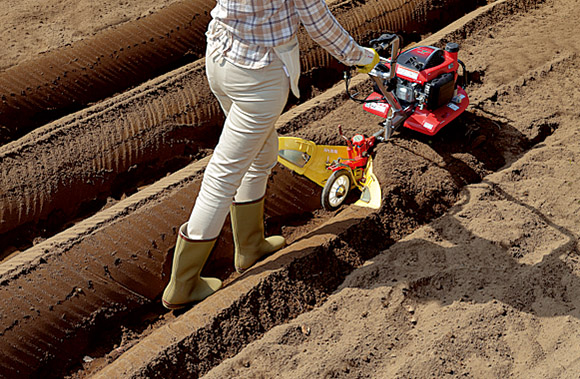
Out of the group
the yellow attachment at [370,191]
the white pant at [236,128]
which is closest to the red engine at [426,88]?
the yellow attachment at [370,191]

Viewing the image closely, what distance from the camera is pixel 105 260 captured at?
3850mm

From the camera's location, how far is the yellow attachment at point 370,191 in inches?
162

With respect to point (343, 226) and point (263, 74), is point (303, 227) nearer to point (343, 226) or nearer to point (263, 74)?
point (343, 226)

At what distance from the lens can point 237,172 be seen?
10.5 ft

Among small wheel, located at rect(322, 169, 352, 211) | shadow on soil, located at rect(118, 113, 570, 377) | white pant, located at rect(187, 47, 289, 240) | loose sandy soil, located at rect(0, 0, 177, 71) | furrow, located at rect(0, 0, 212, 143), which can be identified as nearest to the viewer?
white pant, located at rect(187, 47, 289, 240)

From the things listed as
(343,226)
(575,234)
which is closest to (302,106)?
(343,226)

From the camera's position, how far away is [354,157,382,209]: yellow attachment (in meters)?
4.11

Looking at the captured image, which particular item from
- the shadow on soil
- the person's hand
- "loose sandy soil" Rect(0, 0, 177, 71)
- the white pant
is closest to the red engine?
the shadow on soil

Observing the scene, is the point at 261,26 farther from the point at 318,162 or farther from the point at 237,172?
the point at 318,162

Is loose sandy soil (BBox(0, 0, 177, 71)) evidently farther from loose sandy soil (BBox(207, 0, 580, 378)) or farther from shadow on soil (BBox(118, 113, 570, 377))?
loose sandy soil (BBox(207, 0, 580, 378))

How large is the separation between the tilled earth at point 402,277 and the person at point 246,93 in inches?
14.8

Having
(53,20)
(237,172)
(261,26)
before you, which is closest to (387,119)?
(237,172)

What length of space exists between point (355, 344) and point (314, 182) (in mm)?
1380

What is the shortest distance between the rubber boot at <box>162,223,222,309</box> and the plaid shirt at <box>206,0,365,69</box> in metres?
1.03
